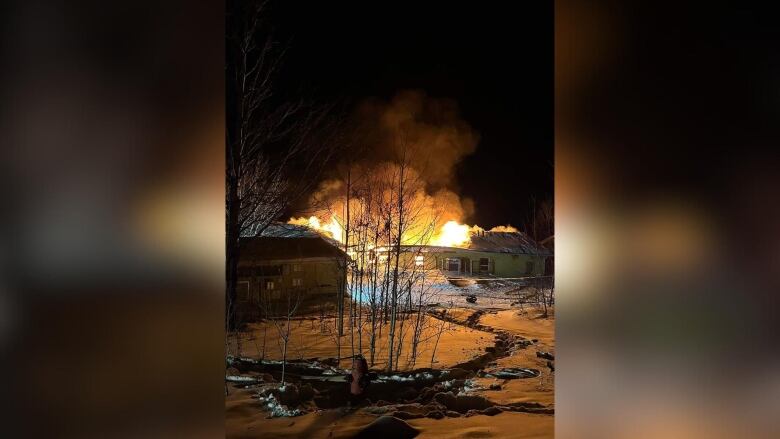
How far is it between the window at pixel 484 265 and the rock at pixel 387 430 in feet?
24.2

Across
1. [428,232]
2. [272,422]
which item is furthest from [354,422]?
[428,232]

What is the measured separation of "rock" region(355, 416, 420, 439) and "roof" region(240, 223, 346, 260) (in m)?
3.26

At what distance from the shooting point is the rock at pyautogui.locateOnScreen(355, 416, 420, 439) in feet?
16.8

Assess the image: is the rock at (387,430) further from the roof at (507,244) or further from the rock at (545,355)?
the roof at (507,244)

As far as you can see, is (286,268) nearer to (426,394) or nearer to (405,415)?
(426,394)

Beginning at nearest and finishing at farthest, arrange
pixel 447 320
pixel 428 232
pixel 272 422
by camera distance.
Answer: pixel 272 422 < pixel 428 232 < pixel 447 320

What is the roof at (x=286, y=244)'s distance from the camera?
793cm

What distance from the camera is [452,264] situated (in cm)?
1133

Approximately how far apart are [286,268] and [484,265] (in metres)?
4.94

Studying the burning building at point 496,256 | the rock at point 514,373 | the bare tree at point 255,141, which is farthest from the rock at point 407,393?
the burning building at point 496,256
